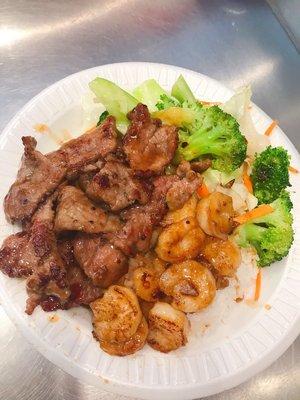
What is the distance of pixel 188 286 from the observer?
2.17m

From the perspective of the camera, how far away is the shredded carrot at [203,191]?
8.36 ft

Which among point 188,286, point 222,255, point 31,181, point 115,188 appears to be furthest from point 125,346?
point 31,181

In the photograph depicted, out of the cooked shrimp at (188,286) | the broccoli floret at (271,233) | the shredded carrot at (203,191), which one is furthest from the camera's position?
the shredded carrot at (203,191)

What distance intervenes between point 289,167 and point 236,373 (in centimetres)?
129

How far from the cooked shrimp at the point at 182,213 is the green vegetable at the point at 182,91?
675 mm

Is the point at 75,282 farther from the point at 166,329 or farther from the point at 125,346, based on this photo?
the point at 166,329

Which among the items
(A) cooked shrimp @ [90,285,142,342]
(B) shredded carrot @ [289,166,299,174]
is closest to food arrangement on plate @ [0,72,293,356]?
(A) cooked shrimp @ [90,285,142,342]

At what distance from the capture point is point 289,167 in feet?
9.12

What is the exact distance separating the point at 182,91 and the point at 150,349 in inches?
59.5

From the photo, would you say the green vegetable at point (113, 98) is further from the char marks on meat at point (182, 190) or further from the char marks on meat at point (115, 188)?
the char marks on meat at point (182, 190)

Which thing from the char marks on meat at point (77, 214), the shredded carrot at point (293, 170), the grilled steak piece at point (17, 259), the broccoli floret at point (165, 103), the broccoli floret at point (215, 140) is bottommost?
the shredded carrot at point (293, 170)

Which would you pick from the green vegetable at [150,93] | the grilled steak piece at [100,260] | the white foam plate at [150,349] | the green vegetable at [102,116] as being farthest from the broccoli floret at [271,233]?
the green vegetable at [102,116]

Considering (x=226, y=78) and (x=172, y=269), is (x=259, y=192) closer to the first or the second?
(x=172, y=269)

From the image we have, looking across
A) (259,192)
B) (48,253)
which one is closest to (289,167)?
(259,192)
